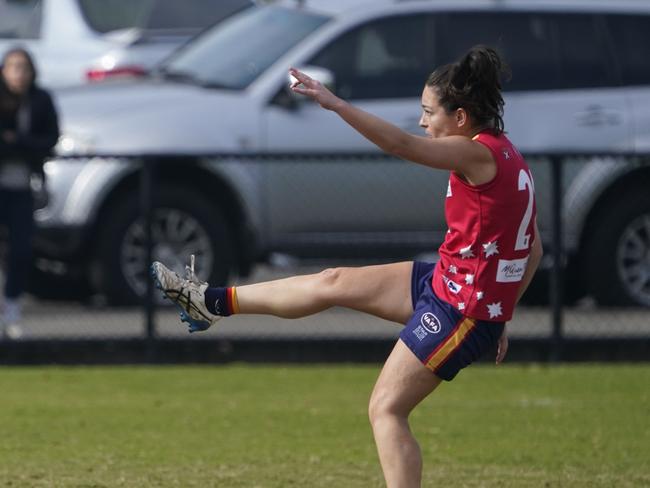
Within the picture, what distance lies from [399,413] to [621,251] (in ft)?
21.7

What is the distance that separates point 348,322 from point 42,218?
7.54ft

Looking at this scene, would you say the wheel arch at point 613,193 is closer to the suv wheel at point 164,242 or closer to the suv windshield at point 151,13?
the suv wheel at point 164,242

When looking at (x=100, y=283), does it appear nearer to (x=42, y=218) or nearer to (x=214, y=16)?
(x=42, y=218)

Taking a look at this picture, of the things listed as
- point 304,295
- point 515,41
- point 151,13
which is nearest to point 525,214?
point 304,295

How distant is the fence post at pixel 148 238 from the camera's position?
11.1m

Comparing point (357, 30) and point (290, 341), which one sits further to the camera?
point (357, 30)

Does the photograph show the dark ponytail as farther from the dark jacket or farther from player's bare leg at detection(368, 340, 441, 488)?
the dark jacket

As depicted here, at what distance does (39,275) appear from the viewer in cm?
1329

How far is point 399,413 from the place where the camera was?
5.52m

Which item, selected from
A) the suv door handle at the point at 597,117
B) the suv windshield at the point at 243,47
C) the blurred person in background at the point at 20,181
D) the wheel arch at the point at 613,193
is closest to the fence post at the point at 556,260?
the wheel arch at the point at 613,193

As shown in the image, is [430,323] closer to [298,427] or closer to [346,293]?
[346,293]

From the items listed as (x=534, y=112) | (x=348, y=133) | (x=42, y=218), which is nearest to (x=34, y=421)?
(x=42, y=218)

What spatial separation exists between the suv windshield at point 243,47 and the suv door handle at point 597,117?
2.06m

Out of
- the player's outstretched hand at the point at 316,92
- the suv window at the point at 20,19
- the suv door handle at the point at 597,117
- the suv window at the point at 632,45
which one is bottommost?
the suv door handle at the point at 597,117
